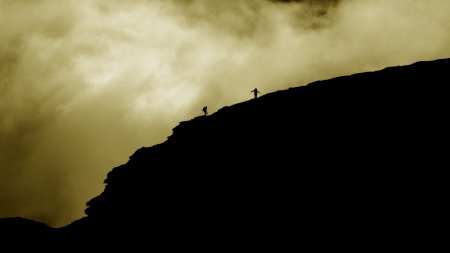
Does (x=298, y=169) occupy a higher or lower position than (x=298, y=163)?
lower

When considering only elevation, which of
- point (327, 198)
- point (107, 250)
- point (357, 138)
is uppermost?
point (357, 138)

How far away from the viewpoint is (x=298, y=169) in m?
20.0

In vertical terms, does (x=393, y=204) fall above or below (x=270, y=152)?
below

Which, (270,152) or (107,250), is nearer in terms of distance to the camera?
(270,152)

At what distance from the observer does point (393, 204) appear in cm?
1730

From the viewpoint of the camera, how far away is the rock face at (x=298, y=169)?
701 inches

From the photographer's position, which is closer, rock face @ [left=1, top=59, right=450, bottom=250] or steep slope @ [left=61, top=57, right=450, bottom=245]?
rock face @ [left=1, top=59, right=450, bottom=250]

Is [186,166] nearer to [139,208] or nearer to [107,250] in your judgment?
[139,208]

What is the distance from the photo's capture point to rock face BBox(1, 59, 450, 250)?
1780 cm

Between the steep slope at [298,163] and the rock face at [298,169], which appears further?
the steep slope at [298,163]

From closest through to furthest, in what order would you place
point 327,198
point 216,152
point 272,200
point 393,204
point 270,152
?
point 393,204
point 327,198
point 272,200
point 270,152
point 216,152

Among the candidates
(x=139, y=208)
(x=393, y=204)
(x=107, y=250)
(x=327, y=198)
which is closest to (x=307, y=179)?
(x=327, y=198)

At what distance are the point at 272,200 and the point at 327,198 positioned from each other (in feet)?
9.41

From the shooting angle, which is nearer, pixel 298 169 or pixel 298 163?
pixel 298 169
